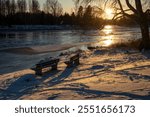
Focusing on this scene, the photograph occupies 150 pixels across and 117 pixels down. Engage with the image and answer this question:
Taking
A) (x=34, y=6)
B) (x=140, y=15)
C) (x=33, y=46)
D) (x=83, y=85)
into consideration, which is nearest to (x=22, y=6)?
(x=34, y=6)

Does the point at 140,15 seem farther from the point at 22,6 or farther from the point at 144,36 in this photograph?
the point at 22,6

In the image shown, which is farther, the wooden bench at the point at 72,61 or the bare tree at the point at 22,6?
the bare tree at the point at 22,6

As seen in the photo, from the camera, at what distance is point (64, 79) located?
13.1 metres

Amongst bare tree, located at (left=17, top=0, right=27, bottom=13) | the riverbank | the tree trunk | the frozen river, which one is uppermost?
bare tree, located at (left=17, top=0, right=27, bottom=13)

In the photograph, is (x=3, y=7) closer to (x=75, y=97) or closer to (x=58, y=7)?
(x=58, y=7)

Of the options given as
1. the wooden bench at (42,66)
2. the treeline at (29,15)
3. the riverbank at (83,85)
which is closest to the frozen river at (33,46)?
the wooden bench at (42,66)

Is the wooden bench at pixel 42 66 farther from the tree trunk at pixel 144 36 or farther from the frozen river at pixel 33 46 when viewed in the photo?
the tree trunk at pixel 144 36

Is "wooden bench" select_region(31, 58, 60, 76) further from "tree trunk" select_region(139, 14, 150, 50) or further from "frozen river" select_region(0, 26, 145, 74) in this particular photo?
"tree trunk" select_region(139, 14, 150, 50)

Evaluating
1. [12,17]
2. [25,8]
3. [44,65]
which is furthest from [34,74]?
[25,8]

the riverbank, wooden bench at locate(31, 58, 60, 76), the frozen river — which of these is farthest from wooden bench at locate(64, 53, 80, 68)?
the frozen river

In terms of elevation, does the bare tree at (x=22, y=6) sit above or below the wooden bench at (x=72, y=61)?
above

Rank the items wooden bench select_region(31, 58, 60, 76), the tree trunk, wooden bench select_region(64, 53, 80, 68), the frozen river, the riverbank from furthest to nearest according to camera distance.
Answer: the tree trunk → the frozen river → wooden bench select_region(64, 53, 80, 68) → wooden bench select_region(31, 58, 60, 76) → the riverbank

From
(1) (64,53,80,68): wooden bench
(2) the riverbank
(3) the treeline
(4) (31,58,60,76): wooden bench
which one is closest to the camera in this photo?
(2) the riverbank

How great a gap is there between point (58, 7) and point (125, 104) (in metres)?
130
